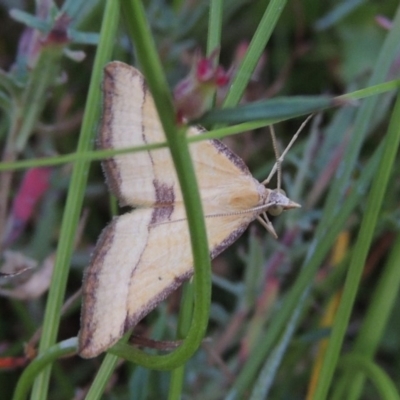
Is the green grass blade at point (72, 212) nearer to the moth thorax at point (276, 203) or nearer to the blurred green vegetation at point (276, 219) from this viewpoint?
the blurred green vegetation at point (276, 219)

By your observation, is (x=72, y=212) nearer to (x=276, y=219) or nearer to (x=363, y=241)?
(x=363, y=241)

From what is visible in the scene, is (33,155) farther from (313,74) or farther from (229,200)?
(313,74)

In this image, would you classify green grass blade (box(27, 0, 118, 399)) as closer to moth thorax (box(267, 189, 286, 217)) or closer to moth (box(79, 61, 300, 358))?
moth (box(79, 61, 300, 358))

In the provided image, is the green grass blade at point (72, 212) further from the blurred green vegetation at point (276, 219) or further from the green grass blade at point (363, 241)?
the green grass blade at point (363, 241)

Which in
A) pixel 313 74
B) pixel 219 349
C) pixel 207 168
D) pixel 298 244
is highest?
pixel 313 74

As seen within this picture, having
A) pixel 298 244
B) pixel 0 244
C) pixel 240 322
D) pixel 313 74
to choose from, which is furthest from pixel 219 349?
pixel 313 74

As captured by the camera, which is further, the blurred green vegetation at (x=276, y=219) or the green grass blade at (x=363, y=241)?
the blurred green vegetation at (x=276, y=219)

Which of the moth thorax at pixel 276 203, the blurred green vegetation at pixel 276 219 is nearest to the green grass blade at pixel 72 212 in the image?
the blurred green vegetation at pixel 276 219
